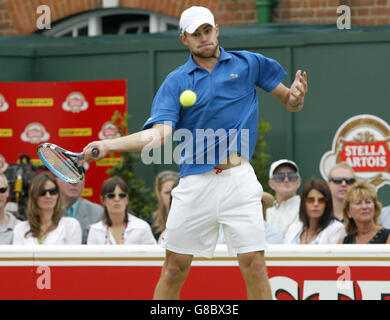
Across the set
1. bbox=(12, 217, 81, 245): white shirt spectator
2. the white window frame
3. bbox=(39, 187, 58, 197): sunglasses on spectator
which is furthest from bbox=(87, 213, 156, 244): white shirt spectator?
the white window frame

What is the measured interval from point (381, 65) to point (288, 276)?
12.6ft

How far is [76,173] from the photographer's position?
17.9 ft

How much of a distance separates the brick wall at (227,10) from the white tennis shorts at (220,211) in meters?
5.38

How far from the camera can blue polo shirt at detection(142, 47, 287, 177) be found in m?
5.65

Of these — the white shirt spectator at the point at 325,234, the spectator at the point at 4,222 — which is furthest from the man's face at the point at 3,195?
the white shirt spectator at the point at 325,234

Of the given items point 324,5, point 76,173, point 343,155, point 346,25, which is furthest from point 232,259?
point 324,5

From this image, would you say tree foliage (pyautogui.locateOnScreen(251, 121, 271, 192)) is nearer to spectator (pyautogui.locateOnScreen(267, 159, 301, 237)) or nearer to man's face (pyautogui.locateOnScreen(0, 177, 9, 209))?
spectator (pyautogui.locateOnScreen(267, 159, 301, 237))

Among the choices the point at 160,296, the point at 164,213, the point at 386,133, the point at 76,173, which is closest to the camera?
the point at 76,173

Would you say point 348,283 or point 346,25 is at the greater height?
point 346,25

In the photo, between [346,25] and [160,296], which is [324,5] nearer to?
[346,25]

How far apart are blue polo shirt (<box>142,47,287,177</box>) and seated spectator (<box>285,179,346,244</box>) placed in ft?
6.64

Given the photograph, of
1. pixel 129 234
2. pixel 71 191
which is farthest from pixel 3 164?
pixel 129 234

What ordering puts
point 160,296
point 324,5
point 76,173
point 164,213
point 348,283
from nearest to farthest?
point 76,173, point 160,296, point 348,283, point 164,213, point 324,5
